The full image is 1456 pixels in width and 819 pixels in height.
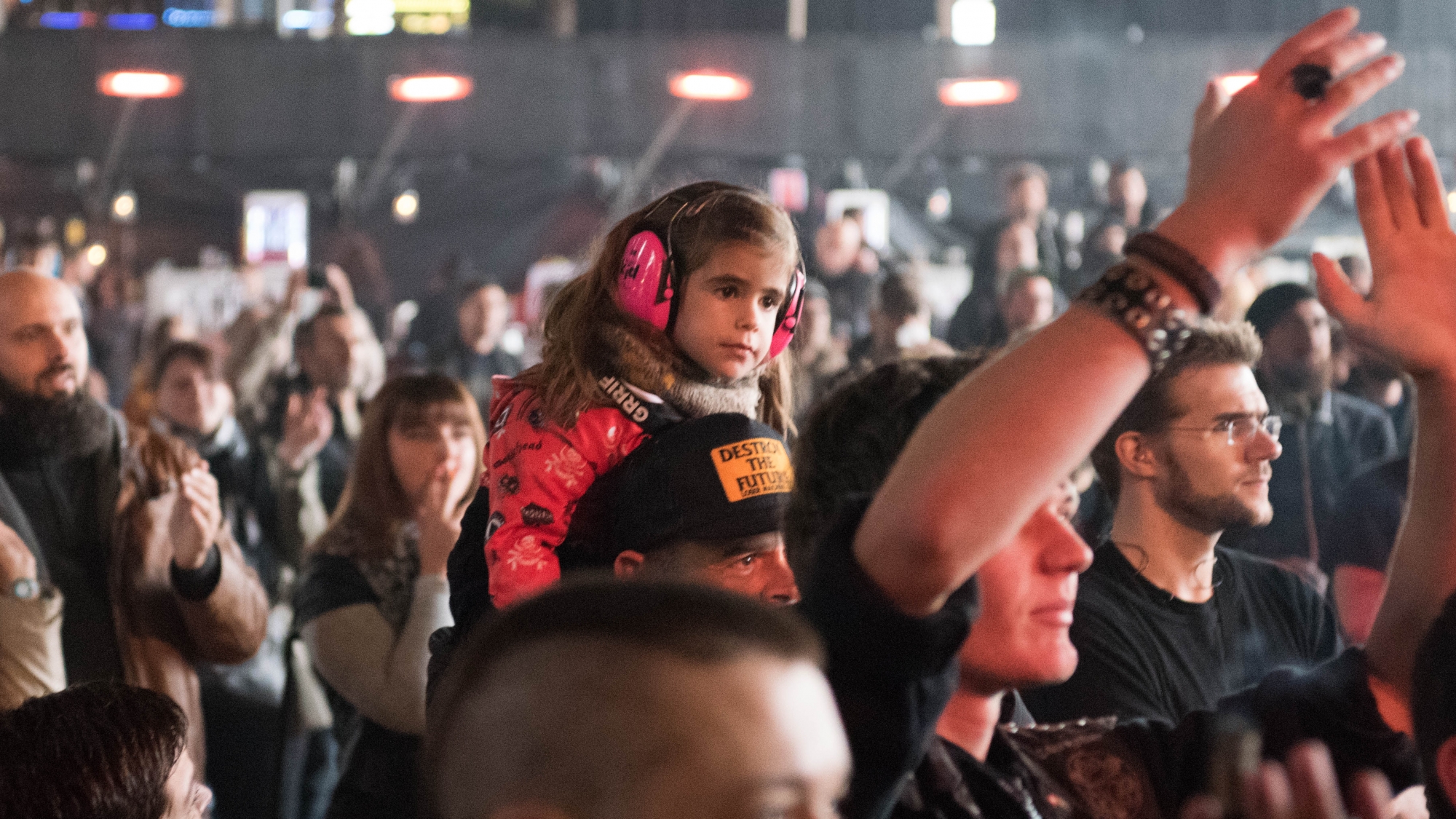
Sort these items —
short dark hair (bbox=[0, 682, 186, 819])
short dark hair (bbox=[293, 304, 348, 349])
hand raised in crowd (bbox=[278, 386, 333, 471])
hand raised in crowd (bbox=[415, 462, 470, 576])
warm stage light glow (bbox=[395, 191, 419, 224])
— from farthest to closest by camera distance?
warm stage light glow (bbox=[395, 191, 419, 224]), short dark hair (bbox=[293, 304, 348, 349]), hand raised in crowd (bbox=[278, 386, 333, 471]), hand raised in crowd (bbox=[415, 462, 470, 576]), short dark hair (bbox=[0, 682, 186, 819])

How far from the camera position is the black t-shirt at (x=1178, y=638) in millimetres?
2391

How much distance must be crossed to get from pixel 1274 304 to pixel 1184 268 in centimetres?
398

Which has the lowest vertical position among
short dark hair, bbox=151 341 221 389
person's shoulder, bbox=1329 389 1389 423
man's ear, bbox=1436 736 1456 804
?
person's shoulder, bbox=1329 389 1389 423

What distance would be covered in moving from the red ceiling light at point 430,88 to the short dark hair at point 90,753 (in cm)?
1291

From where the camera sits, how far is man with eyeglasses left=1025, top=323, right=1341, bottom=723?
2541mm

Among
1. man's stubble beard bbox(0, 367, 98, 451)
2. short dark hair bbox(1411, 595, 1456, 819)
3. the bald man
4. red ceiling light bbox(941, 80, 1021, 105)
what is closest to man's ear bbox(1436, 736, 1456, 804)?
short dark hair bbox(1411, 595, 1456, 819)

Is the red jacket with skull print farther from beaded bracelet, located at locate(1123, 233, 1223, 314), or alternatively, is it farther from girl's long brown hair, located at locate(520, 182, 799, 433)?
beaded bracelet, located at locate(1123, 233, 1223, 314)

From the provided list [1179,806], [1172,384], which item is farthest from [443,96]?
[1179,806]

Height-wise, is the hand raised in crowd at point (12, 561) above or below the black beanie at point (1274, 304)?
below

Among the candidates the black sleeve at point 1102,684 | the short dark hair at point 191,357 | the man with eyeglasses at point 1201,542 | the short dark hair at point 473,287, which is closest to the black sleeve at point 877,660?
the black sleeve at point 1102,684

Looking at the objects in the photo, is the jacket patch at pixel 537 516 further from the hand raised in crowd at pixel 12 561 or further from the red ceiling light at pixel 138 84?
the red ceiling light at pixel 138 84

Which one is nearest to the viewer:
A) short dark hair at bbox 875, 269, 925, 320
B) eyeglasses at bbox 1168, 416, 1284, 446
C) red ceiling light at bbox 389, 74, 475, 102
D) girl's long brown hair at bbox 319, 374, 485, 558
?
eyeglasses at bbox 1168, 416, 1284, 446

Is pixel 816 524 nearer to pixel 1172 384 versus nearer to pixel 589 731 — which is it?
pixel 589 731

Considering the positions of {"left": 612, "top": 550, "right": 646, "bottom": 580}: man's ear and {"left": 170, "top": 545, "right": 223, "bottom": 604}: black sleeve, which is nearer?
{"left": 612, "top": 550, "right": 646, "bottom": 580}: man's ear
